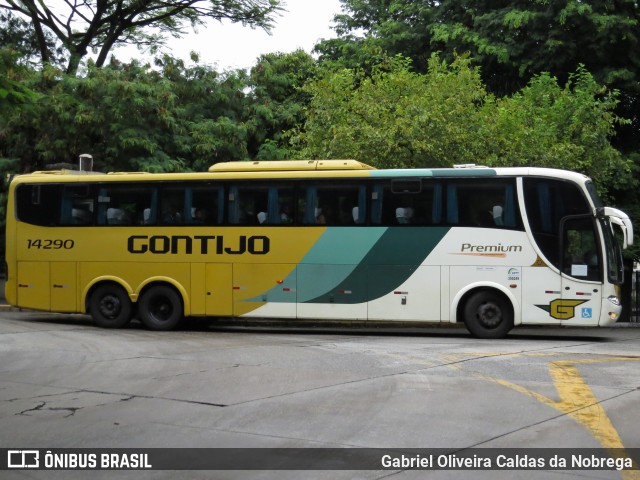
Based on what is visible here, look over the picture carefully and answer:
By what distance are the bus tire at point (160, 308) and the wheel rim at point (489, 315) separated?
646cm

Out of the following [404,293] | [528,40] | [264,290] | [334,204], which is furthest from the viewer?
[528,40]

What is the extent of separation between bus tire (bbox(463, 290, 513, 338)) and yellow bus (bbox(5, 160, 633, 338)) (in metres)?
0.03

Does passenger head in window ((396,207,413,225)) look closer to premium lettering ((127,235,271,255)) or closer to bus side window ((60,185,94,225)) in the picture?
premium lettering ((127,235,271,255))

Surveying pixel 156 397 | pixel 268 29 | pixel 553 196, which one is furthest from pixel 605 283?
pixel 268 29

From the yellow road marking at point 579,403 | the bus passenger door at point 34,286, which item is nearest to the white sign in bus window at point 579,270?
the yellow road marking at point 579,403

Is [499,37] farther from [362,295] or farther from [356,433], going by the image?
[356,433]

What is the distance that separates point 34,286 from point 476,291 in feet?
32.6

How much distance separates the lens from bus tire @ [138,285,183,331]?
1992cm

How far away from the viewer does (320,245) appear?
1889 centimetres

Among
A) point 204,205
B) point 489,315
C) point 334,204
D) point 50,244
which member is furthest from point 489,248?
point 50,244

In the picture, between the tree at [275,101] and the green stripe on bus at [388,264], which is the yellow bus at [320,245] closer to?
the green stripe on bus at [388,264]

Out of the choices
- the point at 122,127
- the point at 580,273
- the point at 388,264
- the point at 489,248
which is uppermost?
the point at 122,127

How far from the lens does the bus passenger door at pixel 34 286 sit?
20.7m

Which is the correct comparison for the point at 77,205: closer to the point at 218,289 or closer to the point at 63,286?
the point at 63,286
